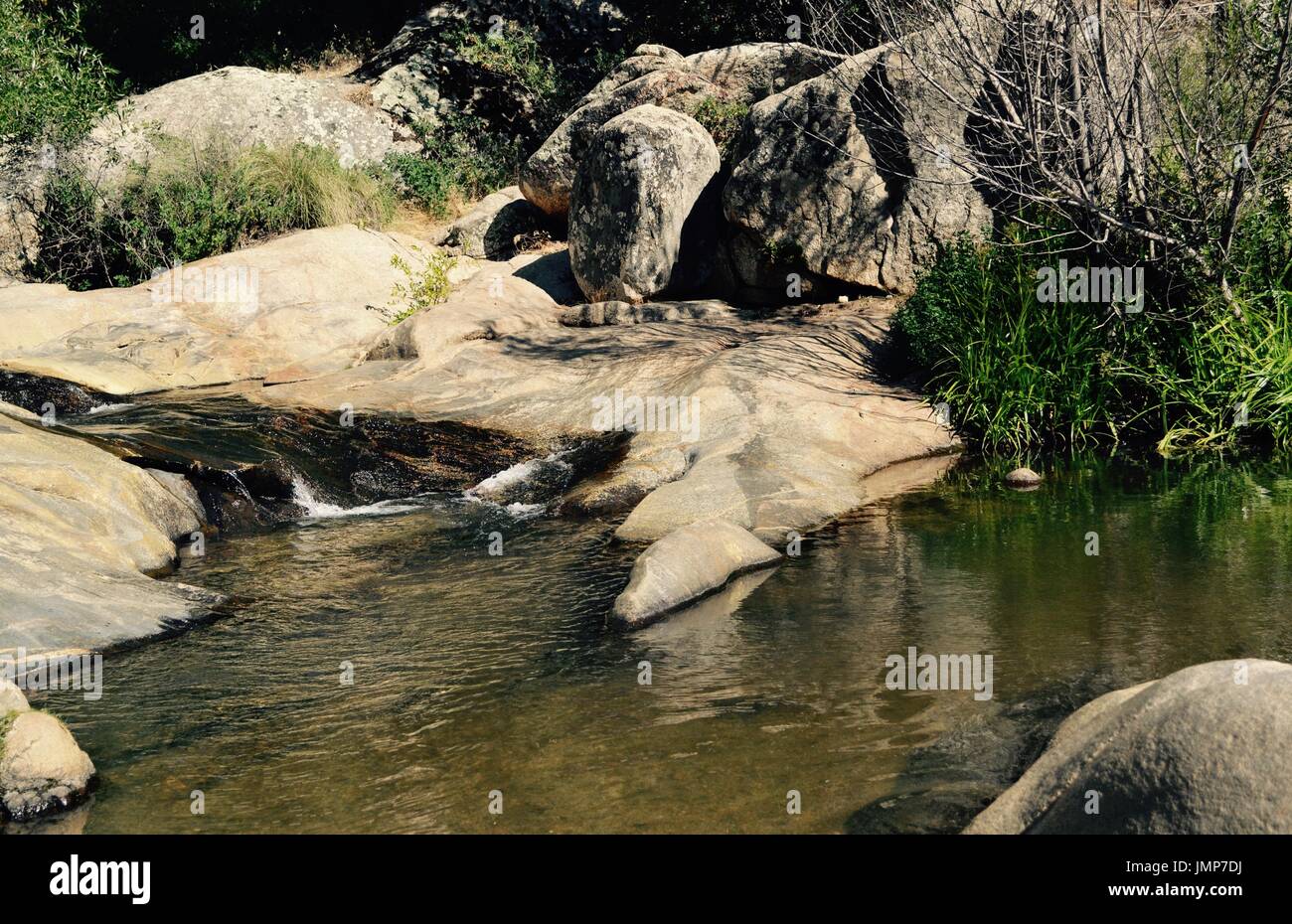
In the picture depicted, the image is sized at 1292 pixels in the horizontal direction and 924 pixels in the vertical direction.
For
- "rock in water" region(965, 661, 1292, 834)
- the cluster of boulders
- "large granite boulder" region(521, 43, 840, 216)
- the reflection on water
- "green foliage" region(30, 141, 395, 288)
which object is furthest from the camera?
"green foliage" region(30, 141, 395, 288)

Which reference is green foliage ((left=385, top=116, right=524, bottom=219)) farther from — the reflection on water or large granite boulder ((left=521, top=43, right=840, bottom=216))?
the reflection on water

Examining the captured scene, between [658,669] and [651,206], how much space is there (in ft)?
30.4

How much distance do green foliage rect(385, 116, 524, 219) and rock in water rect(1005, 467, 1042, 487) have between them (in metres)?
13.1

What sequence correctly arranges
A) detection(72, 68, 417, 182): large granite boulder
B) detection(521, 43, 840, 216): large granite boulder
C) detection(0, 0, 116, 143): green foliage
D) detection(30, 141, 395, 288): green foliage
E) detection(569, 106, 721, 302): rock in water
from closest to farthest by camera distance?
detection(569, 106, 721, 302): rock in water < detection(521, 43, 840, 216): large granite boulder < detection(0, 0, 116, 143): green foliage < detection(30, 141, 395, 288): green foliage < detection(72, 68, 417, 182): large granite boulder

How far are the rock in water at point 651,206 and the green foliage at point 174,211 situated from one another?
511 centimetres

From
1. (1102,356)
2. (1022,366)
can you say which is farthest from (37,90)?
(1102,356)

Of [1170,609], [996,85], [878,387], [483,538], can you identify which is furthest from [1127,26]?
[483,538]

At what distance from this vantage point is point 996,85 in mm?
9766

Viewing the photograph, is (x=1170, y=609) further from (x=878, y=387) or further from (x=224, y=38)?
(x=224, y=38)

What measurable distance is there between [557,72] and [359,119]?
384 cm

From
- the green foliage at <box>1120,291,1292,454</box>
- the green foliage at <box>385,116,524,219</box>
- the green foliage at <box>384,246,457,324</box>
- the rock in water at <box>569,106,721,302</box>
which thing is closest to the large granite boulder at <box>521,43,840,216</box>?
the rock in water at <box>569,106,721,302</box>

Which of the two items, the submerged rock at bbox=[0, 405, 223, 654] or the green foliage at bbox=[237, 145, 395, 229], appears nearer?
the submerged rock at bbox=[0, 405, 223, 654]

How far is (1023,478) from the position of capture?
31.5 ft

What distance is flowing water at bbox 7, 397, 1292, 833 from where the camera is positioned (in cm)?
474
